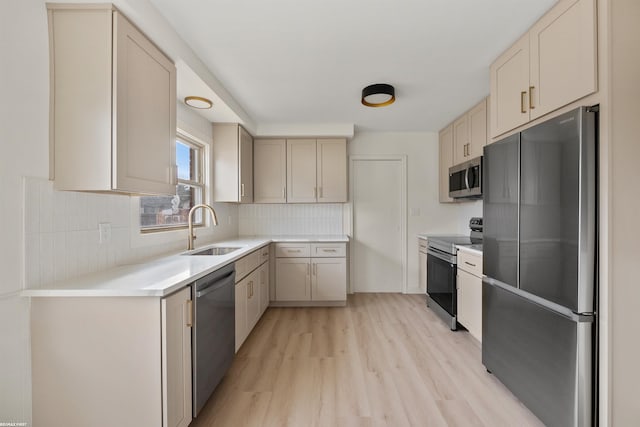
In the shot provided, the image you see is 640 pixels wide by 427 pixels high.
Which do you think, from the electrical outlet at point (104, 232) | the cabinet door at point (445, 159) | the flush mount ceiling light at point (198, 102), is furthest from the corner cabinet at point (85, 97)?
the cabinet door at point (445, 159)

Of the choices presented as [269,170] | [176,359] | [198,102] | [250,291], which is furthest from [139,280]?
[269,170]

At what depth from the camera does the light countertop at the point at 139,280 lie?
4.21 feet

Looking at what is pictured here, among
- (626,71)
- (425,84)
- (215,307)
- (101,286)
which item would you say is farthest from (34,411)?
(425,84)

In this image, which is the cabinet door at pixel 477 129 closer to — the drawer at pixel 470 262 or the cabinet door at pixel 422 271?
the drawer at pixel 470 262

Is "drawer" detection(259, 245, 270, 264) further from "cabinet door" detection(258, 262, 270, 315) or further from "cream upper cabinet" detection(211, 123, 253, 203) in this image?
"cream upper cabinet" detection(211, 123, 253, 203)

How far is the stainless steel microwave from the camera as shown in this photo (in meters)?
2.98

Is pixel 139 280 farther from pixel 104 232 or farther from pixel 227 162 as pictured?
pixel 227 162

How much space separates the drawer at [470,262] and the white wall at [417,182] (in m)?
1.42

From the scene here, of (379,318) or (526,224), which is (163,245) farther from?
(526,224)

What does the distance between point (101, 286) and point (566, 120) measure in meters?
2.37

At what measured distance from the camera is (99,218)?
1712 mm

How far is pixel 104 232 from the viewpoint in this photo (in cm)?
174

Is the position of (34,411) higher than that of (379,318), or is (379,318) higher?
(34,411)

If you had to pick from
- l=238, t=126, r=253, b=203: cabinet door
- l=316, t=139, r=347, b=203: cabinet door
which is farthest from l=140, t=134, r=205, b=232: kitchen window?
l=316, t=139, r=347, b=203: cabinet door
